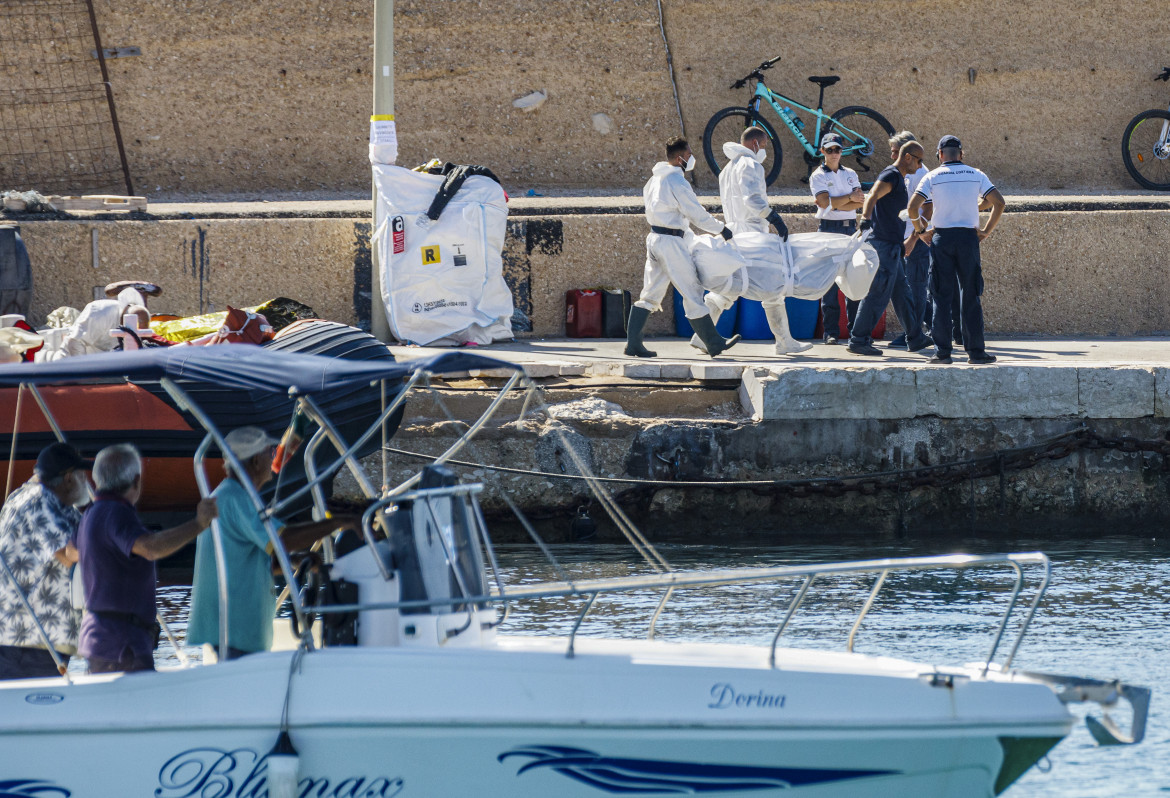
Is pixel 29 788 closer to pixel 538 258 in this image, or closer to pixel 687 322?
pixel 538 258

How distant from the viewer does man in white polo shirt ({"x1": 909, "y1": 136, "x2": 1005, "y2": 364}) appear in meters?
8.96

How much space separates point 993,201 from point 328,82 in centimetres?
796

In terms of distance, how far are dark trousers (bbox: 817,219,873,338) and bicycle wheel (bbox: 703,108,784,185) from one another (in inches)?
114

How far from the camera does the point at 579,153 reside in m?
14.7

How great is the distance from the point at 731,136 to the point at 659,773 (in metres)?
11.2

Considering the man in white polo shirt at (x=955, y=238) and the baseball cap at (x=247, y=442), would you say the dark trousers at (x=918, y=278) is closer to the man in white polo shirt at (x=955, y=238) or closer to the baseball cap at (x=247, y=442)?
the man in white polo shirt at (x=955, y=238)

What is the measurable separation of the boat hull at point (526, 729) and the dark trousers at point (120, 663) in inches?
10.5

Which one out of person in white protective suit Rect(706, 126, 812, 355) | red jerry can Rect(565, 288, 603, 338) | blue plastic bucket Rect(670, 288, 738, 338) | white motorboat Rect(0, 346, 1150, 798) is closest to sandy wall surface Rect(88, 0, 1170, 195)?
blue plastic bucket Rect(670, 288, 738, 338)

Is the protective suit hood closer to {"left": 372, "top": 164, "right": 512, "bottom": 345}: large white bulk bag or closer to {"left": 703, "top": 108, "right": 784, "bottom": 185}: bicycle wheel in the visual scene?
{"left": 372, "top": 164, "right": 512, "bottom": 345}: large white bulk bag

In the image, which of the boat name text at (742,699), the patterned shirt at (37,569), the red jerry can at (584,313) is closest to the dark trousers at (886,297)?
the red jerry can at (584,313)

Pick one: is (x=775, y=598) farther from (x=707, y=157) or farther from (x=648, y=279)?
(x=707, y=157)

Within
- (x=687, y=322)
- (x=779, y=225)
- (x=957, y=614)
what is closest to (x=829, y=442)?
(x=779, y=225)

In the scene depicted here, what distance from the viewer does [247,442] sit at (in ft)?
14.3

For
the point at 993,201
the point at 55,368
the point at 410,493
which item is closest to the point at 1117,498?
the point at 993,201
